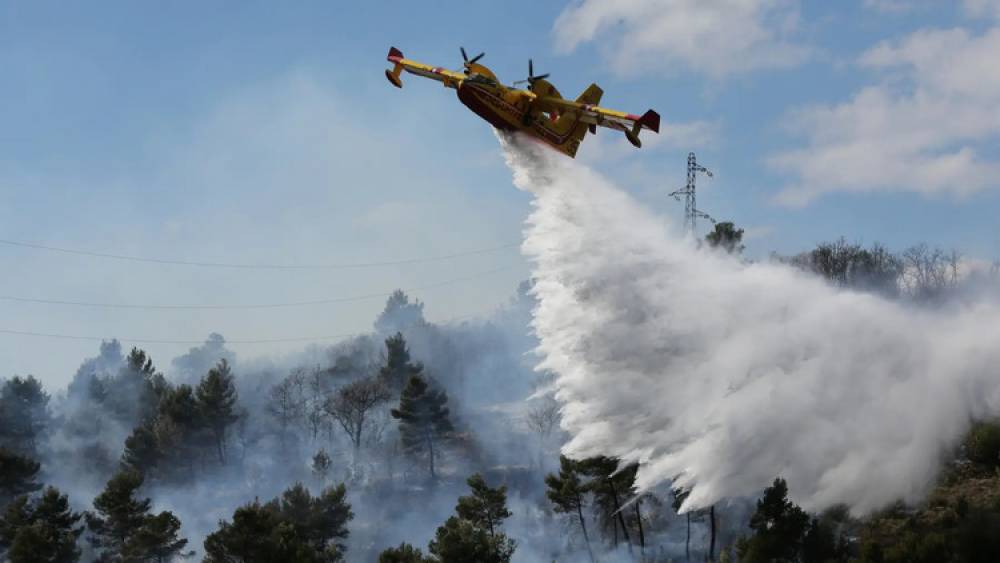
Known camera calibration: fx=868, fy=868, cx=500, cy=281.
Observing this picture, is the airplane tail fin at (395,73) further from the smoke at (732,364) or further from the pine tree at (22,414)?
the pine tree at (22,414)

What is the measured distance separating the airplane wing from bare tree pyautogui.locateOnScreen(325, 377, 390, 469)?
49596 millimetres

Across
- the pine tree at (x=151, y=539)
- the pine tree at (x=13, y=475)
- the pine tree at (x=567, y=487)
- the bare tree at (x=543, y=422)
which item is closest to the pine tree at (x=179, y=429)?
the pine tree at (x=13, y=475)

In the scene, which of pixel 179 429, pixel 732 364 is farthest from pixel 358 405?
pixel 732 364

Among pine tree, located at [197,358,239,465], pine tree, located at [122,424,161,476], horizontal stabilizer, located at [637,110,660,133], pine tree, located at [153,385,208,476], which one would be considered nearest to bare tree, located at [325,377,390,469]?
pine tree, located at [197,358,239,465]

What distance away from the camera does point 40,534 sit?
1852 inches

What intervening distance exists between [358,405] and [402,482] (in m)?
9.98

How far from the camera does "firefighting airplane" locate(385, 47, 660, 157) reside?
37.4m

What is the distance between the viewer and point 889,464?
40.2 meters

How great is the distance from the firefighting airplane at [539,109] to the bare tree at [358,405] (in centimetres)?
5298

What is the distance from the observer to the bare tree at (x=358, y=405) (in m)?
88.5

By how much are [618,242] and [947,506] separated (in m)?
18.6

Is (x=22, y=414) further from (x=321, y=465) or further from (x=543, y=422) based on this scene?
(x=543, y=422)

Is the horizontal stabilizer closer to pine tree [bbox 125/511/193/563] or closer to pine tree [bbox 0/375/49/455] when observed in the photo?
pine tree [bbox 125/511/193/563]

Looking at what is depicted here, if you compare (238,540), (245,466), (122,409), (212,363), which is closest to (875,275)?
(245,466)
